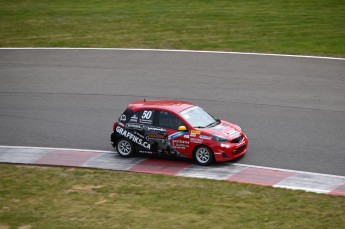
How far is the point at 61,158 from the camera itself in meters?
18.2

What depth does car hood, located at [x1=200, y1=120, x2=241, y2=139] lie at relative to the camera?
17328mm

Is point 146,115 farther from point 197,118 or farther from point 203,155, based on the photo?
point 203,155

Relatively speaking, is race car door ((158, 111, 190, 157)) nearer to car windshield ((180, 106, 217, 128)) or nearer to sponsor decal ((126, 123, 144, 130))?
car windshield ((180, 106, 217, 128))

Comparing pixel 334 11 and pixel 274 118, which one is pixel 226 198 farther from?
pixel 334 11

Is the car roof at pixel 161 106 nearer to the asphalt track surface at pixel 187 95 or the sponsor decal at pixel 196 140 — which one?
the sponsor decal at pixel 196 140

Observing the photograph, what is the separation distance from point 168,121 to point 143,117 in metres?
0.77

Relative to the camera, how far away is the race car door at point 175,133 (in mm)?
17406

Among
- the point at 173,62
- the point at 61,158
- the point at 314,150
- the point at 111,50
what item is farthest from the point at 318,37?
the point at 61,158

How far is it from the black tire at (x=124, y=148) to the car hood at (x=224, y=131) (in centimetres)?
220

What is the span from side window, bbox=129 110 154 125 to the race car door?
0.27 meters

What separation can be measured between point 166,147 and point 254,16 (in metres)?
16.6

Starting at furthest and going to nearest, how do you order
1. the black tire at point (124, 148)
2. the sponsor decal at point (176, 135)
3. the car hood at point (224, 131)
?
1. the black tire at point (124, 148)
2. the sponsor decal at point (176, 135)
3. the car hood at point (224, 131)

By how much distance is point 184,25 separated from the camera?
31.8 metres

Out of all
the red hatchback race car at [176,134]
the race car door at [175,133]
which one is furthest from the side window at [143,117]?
the race car door at [175,133]
